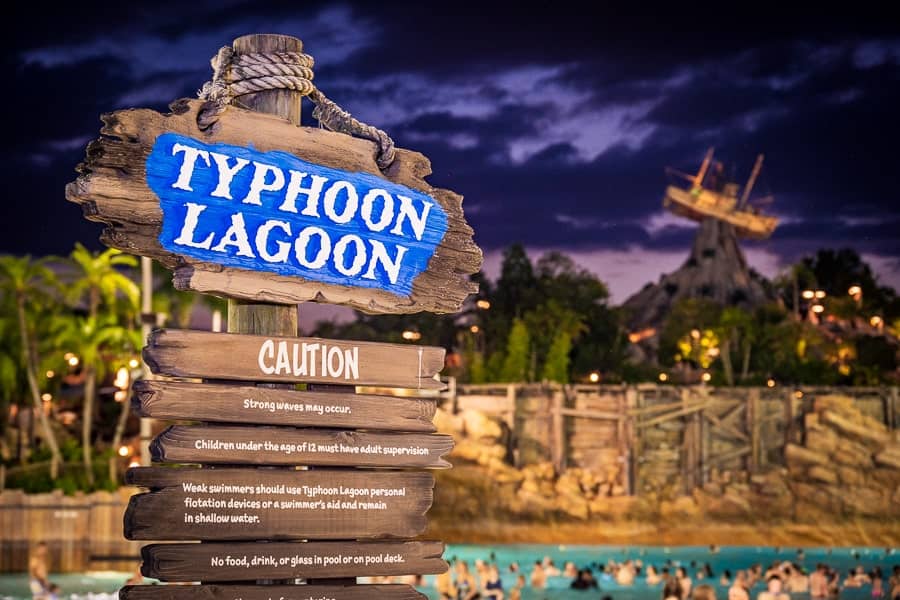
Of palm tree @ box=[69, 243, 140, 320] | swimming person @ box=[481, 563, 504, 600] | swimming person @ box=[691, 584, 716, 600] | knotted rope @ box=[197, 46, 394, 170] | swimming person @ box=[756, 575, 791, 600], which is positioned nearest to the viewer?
knotted rope @ box=[197, 46, 394, 170]

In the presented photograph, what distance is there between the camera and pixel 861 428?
182ft

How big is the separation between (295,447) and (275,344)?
538 mm

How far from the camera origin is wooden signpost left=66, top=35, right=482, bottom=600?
21.0 feet

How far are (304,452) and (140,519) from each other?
0.91 m

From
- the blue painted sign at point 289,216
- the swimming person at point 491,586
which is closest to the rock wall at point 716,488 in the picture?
the swimming person at point 491,586

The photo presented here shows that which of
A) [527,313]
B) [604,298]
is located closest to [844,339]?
[604,298]

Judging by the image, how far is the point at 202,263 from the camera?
21.8 ft

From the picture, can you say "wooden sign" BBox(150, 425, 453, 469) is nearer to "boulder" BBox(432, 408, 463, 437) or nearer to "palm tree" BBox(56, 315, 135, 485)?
"palm tree" BBox(56, 315, 135, 485)

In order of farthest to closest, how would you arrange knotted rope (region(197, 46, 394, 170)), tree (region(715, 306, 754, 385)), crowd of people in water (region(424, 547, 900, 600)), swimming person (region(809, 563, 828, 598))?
tree (region(715, 306, 754, 385)) → swimming person (region(809, 563, 828, 598)) → crowd of people in water (region(424, 547, 900, 600)) → knotted rope (region(197, 46, 394, 170))

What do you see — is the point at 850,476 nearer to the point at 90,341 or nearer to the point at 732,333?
the point at 732,333

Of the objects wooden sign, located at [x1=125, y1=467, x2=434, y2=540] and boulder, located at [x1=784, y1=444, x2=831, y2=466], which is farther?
boulder, located at [x1=784, y1=444, x2=831, y2=466]

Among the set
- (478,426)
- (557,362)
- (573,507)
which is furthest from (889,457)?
(478,426)

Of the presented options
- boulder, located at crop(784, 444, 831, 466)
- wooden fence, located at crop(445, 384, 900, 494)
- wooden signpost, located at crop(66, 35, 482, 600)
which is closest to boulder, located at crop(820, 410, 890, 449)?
wooden fence, located at crop(445, 384, 900, 494)

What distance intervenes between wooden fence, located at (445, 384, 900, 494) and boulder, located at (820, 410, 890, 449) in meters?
1.37
